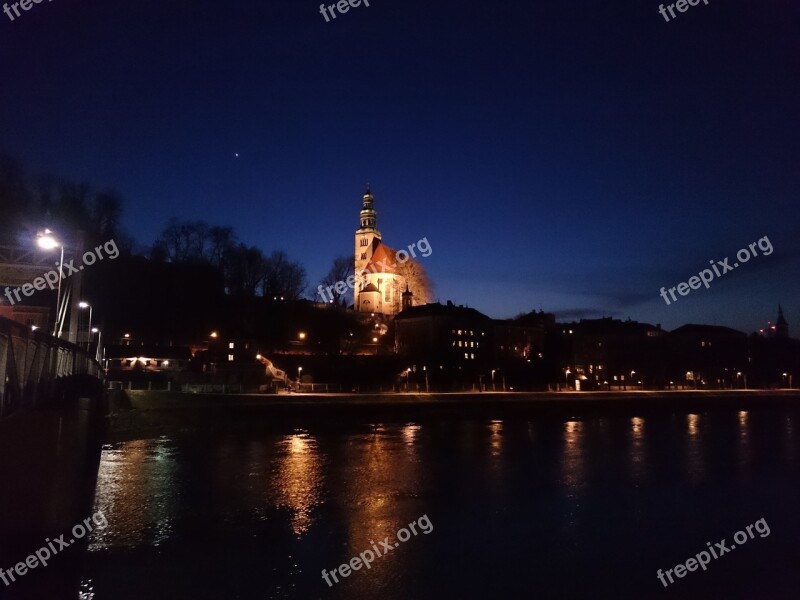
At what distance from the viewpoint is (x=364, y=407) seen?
2094 inches

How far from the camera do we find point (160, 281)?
6975 cm

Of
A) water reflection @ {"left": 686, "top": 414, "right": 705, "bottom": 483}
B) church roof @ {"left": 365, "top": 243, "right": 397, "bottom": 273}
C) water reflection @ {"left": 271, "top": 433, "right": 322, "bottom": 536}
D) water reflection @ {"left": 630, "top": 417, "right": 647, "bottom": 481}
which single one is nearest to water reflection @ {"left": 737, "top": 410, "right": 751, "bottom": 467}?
water reflection @ {"left": 686, "top": 414, "right": 705, "bottom": 483}

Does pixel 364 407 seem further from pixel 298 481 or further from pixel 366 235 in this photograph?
pixel 366 235

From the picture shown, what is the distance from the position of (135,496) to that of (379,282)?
320 ft

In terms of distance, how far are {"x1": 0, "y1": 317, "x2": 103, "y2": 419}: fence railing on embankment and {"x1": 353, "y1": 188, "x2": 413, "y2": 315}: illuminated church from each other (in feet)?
299

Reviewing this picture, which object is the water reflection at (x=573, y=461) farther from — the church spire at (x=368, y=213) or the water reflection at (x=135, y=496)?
the church spire at (x=368, y=213)

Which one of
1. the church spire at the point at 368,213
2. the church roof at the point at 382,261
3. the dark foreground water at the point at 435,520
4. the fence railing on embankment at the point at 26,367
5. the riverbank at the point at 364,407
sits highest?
the church spire at the point at 368,213

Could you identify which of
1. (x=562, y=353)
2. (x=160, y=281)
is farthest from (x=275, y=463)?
(x=562, y=353)

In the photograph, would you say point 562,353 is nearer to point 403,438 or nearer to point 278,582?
point 403,438

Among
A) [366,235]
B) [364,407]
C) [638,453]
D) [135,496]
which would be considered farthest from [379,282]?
[135,496]

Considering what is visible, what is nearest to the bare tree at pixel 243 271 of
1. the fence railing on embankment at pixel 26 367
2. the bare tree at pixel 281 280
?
the bare tree at pixel 281 280

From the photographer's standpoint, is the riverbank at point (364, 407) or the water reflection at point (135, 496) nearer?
the water reflection at point (135, 496)

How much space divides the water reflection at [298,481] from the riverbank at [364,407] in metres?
8.63

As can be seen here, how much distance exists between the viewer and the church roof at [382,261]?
379 feet
